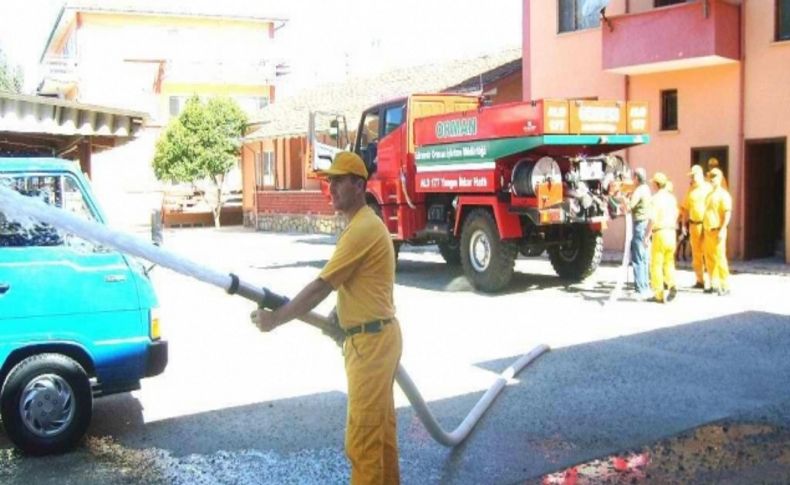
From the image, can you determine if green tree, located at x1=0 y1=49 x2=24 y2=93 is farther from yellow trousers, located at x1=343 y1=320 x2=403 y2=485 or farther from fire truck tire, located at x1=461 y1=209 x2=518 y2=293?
yellow trousers, located at x1=343 y1=320 x2=403 y2=485

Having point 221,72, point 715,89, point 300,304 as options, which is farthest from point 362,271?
point 221,72

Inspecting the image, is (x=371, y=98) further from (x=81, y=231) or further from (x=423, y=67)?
(x=81, y=231)

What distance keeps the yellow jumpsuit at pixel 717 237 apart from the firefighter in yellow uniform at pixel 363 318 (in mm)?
9411

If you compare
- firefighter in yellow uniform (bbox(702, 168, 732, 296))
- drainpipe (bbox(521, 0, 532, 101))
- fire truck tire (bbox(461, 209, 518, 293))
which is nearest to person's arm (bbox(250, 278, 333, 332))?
fire truck tire (bbox(461, 209, 518, 293))

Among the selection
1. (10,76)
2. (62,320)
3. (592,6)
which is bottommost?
(62,320)

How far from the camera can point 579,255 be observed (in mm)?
14172

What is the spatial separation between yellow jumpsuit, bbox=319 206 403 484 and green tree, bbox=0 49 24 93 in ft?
173

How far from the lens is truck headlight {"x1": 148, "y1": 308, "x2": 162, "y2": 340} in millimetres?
6047

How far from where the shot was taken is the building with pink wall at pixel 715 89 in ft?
53.8

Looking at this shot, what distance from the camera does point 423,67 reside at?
32.7 metres

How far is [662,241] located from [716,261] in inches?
47.5

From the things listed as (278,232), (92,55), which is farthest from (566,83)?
(92,55)

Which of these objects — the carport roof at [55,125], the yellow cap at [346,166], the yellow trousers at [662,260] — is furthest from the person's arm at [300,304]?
the yellow trousers at [662,260]

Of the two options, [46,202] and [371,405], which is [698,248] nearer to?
[46,202]
